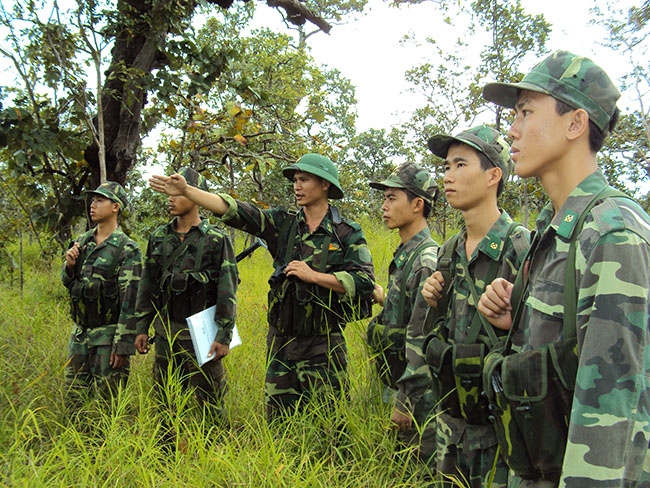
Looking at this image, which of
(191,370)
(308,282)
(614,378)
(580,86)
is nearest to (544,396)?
(614,378)

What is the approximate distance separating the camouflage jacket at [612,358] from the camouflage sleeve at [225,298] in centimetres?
236

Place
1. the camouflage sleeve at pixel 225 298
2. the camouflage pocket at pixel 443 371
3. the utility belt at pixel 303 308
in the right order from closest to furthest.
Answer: the camouflage pocket at pixel 443 371, the utility belt at pixel 303 308, the camouflage sleeve at pixel 225 298

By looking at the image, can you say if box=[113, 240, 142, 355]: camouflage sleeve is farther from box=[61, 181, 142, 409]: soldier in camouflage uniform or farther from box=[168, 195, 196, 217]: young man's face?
box=[168, 195, 196, 217]: young man's face

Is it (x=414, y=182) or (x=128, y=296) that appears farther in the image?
(x=128, y=296)

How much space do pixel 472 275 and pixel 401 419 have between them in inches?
32.1

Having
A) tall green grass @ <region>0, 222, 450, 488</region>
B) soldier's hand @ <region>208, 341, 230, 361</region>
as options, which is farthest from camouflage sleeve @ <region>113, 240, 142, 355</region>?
soldier's hand @ <region>208, 341, 230, 361</region>

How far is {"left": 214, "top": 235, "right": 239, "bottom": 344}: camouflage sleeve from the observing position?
316 cm

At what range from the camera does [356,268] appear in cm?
Result: 301

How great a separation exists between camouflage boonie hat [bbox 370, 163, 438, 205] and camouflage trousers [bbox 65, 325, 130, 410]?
2170 mm

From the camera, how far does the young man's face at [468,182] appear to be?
82.4 inches

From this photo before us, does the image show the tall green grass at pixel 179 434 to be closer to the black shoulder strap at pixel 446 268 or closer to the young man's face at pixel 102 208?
the black shoulder strap at pixel 446 268

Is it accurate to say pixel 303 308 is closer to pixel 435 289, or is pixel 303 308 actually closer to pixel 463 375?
pixel 435 289

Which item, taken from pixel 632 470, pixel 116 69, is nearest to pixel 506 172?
pixel 632 470

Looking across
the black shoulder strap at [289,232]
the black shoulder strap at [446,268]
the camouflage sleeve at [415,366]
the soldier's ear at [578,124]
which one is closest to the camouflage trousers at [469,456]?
the camouflage sleeve at [415,366]
